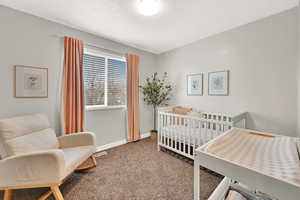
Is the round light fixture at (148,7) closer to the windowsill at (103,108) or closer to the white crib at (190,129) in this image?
the white crib at (190,129)

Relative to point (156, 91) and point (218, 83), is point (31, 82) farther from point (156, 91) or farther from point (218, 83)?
point (218, 83)

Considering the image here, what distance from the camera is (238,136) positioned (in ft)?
3.70

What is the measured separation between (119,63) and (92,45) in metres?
0.68

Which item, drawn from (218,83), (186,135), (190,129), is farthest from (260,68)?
(186,135)

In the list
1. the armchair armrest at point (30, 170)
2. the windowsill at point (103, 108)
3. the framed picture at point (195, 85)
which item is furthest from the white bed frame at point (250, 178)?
the windowsill at point (103, 108)

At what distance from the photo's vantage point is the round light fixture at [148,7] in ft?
5.09

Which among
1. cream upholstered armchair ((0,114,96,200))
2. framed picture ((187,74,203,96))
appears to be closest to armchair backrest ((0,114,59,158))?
cream upholstered armchair ((0,114,96,200))

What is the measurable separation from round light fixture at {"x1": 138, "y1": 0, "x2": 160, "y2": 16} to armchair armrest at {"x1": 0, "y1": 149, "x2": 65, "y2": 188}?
205cm

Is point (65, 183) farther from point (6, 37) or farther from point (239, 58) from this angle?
point (239, 58)

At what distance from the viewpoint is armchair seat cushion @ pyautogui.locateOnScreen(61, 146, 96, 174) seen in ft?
4.39

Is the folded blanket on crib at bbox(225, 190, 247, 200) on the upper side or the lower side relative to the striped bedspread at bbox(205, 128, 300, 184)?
lower

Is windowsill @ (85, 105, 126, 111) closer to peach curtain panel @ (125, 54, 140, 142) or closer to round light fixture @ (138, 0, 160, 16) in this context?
peach curtain panel @ (125, 54, 140, 142)

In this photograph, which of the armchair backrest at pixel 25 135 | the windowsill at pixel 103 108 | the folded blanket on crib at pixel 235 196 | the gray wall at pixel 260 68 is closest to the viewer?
the folded blanket on crib at pixel 235 196

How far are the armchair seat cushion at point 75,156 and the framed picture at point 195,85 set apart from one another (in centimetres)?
230
